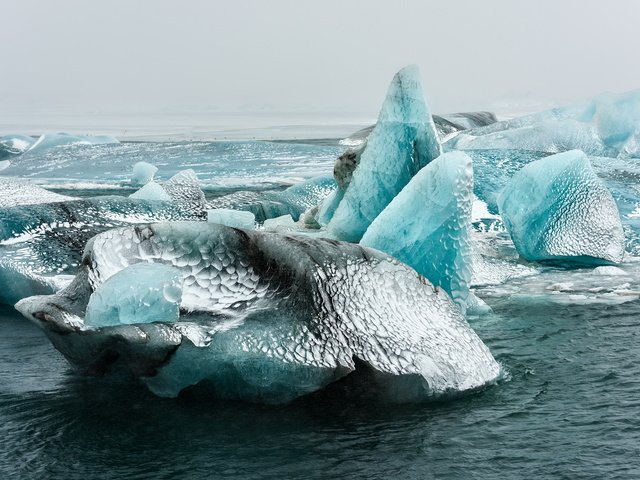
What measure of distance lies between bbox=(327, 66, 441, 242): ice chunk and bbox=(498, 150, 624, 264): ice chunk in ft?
3.48

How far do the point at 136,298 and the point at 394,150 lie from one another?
312cm

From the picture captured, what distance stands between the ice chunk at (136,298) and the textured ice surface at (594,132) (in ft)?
34.4

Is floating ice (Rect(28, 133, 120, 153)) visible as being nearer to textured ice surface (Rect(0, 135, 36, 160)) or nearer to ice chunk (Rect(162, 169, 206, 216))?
textured ice surface (Rect(0, 135, 36, 160))

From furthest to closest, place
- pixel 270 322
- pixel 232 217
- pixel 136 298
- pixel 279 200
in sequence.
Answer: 1. pixel 279 200
2. pixel 232 217
3. pixel 270 322
4. pixel 136 298

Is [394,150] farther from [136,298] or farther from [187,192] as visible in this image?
[136,298]

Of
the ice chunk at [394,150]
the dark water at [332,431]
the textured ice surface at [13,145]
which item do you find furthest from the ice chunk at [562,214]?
the textured ice surface at [13,145]

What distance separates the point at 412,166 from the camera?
6.15 m

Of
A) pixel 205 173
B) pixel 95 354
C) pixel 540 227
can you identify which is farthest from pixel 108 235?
pixel 205 173

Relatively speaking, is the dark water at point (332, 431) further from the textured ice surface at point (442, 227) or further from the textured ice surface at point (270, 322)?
the textured ice surface at point (442, 227)

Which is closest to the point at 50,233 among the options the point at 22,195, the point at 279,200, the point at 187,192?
the point at 22,195

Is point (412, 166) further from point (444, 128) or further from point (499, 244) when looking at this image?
point (444, 128)

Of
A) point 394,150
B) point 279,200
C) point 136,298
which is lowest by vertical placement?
point 279,200

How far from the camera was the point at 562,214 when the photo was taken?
22.1ft

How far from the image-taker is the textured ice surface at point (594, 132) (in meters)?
13.2
